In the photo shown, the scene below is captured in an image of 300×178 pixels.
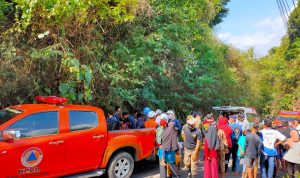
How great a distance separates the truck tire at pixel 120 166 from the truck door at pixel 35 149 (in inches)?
50.5

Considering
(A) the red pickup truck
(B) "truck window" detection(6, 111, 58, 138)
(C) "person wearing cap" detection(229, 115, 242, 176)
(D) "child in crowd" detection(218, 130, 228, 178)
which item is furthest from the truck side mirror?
(C) "person wearing cap" detection(229, 115, 242, 176)

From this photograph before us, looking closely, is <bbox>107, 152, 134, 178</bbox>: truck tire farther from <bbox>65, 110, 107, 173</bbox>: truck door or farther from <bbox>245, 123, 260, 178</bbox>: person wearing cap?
<bbox>245, 123, 260, 178</bbox>: person wearing cap

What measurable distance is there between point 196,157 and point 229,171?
2.22m

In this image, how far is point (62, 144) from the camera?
6.40 meters

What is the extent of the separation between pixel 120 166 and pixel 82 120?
4.87ft

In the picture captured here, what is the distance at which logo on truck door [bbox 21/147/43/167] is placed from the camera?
592cm

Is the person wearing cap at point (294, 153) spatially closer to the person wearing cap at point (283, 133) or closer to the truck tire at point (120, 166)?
the person wearing cap at point (283, 133)

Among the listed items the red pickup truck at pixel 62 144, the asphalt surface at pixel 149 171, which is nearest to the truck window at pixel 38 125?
the red pickup truck at pixel 62 144

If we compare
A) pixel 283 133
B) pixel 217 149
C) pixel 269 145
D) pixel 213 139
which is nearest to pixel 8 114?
pixel 213 139

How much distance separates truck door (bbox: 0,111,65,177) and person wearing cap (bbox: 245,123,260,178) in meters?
4.28

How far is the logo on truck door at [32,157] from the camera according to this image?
5.92 meters

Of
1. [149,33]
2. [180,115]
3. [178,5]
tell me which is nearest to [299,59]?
[180,115]

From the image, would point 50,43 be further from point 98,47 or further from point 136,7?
point 136,7

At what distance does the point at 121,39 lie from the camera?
10.3 meters
